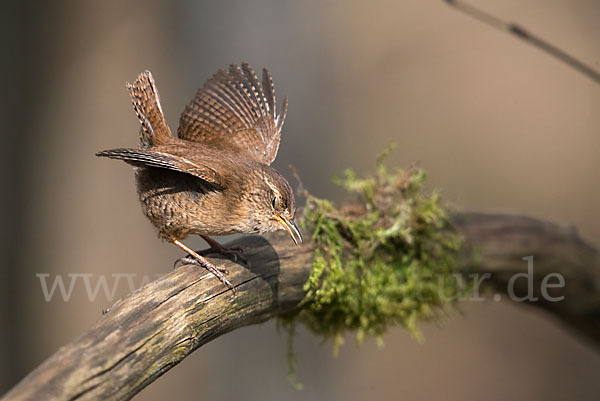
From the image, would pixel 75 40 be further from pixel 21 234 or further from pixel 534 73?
pixel 534 73

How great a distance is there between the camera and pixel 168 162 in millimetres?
2646

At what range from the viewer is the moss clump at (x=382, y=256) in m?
3.22

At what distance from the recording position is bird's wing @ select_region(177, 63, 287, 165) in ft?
11.4

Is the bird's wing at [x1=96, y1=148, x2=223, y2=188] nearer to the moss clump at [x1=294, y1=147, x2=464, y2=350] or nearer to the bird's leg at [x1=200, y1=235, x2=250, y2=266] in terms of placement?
the bird's leg at [x1=200, y1=235, x2=250, y2=266]

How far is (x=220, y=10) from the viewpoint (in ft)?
23.0

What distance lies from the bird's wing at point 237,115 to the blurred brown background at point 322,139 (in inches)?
93.9

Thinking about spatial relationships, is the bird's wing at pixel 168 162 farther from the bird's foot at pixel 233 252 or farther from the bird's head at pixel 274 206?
the bird's foot at pixel 233 252

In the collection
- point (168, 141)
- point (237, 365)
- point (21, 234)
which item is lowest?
point (237, 365)

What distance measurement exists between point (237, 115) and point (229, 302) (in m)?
1.41

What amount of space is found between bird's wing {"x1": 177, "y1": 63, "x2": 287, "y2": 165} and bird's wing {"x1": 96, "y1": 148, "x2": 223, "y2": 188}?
0.66 metres

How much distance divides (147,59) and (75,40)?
787mm

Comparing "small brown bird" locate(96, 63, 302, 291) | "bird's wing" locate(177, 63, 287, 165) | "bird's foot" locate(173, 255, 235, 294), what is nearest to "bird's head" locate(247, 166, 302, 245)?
"small brown bird" locate(96, 63, 302, 291)

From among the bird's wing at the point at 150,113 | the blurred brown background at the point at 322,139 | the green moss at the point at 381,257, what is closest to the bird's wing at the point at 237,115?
the bird's wing at the point at 150,113

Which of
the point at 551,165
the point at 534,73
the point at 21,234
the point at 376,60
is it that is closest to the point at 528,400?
the point at 551,165
